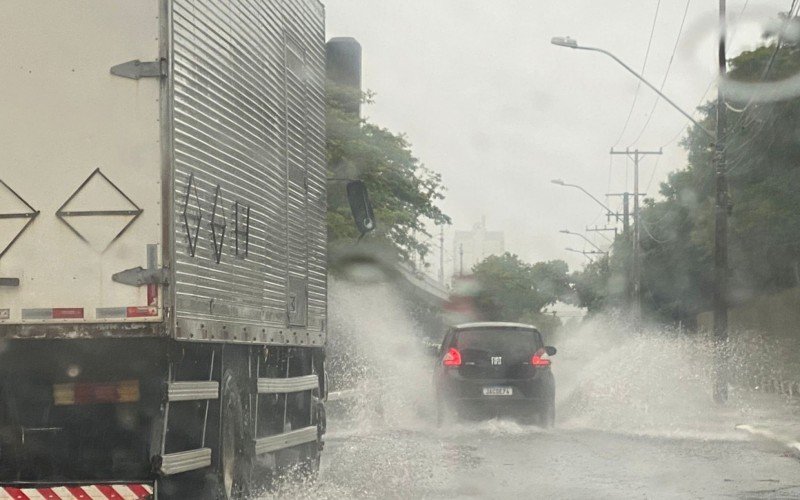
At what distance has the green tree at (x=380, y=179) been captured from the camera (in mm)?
44500

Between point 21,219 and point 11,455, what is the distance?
142 cm

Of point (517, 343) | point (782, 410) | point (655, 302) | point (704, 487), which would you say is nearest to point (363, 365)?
point (782, 410)

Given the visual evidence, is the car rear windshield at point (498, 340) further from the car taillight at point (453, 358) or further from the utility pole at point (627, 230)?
the utility pole at point (627, 230)

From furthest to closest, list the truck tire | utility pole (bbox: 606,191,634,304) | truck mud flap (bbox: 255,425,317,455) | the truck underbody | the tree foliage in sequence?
A: utility pole (bbox: 606,191,634,304), the tree foliage, truck mud flap (bbox: 255,425,317,455), the truck tire, the truck underbody

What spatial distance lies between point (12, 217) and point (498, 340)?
13059 millimetres

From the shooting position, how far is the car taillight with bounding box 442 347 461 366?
20.9 meters

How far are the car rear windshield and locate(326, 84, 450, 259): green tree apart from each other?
69.5 ft

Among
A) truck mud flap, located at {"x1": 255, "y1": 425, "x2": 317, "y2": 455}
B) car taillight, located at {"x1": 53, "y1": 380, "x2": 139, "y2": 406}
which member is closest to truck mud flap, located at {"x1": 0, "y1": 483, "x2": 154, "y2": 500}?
car taillight, located at {"x1": 53, "y1": 380, "x2": 139, "y2": 406}

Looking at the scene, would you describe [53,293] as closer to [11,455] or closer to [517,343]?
[11,455]

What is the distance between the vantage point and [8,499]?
8625 mm

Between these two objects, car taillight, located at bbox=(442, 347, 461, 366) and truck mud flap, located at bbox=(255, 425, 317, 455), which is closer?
truck mud flap, located at bbox=(255, 425, 317, 455)

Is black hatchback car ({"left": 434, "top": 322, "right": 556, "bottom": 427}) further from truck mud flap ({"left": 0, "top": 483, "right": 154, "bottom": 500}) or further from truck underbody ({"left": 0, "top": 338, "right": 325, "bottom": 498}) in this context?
truck mud flap ({"left": 0, "top": 483, "right": 154, "bottom": 500})

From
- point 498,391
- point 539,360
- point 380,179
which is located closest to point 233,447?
point 498,391

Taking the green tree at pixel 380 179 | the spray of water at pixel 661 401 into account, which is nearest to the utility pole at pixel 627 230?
the green tree at pixel 380 179
